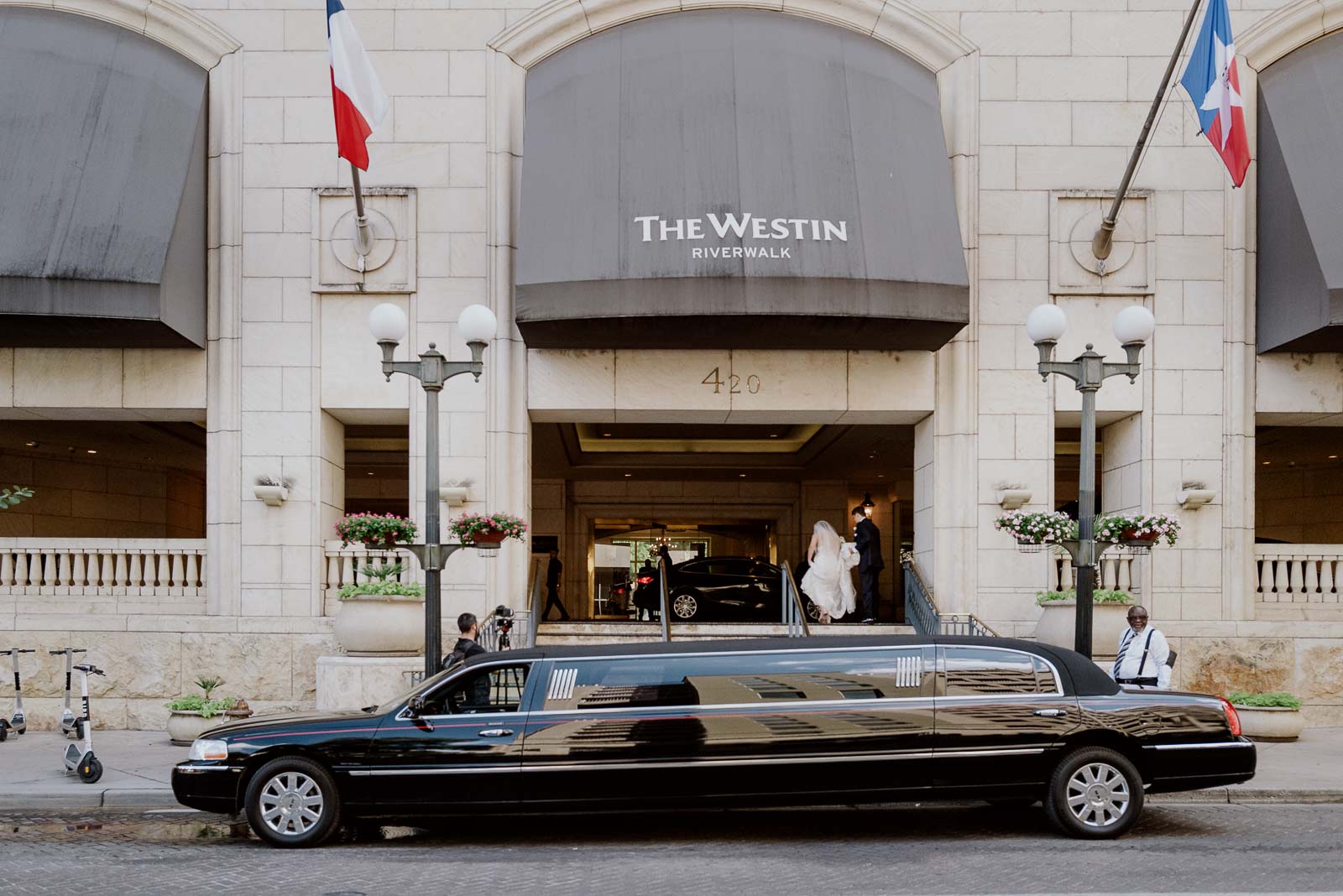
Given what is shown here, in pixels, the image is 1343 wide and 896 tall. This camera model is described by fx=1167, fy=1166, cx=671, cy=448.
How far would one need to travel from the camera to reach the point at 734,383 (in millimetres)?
15438

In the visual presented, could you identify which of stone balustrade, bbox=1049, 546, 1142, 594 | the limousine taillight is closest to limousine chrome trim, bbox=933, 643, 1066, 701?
the limousine taillight

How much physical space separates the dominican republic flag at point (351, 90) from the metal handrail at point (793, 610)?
768cm

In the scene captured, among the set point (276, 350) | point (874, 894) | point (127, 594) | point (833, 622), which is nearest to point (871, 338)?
point (833, 622)

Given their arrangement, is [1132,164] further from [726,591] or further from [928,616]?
[726,591]

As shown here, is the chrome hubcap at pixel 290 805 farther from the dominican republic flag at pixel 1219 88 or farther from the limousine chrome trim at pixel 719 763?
the dominican republic flag at pixel 1219 88

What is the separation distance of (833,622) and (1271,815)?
8.15 meters

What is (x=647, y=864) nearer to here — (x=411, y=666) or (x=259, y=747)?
(x=259, y=747)

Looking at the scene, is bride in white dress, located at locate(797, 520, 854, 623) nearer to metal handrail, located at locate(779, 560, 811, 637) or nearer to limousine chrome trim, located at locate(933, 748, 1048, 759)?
metal handrail, located at locate(779, 560, 811, 637)

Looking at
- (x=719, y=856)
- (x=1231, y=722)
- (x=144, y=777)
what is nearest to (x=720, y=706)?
(x=719, y=856)

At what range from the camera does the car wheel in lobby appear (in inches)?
773

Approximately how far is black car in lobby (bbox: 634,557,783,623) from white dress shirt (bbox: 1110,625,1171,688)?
861cm

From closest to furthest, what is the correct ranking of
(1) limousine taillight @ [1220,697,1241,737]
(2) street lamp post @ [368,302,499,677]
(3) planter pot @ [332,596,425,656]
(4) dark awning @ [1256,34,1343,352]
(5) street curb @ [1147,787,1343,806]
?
1. (1) limousine taillight @ [1220,697,1241,737]
2. (5) street curb @ [1147,787,1343,806]
3. (2) street lamp post @ [368,302,499,677]
4. (3) planter pot @ [332,596,425,656]
5. (4) dark awning @ [1256,34,1343,352]

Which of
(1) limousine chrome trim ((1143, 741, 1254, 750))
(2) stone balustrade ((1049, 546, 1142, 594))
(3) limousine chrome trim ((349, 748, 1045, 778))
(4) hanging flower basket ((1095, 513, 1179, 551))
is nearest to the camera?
(3) limousine chrome trim ((349, 748, 1045, 778))

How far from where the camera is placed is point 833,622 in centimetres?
1748
